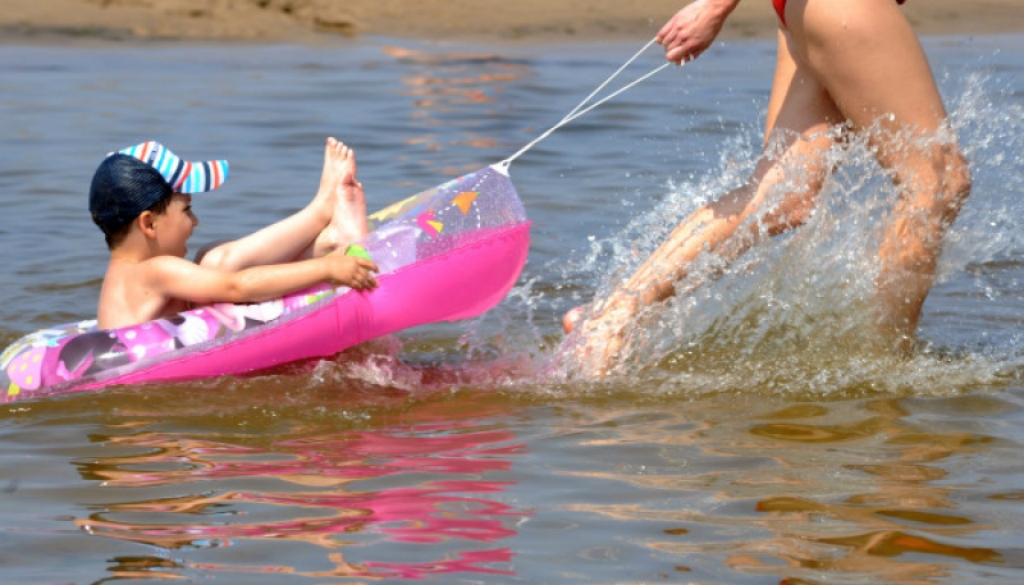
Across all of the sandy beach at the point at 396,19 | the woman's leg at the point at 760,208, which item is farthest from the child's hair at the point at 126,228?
the sandy beach at the point at 396,19

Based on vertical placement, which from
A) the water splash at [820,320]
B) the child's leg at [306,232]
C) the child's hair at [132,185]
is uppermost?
the child's hair at [132,185]

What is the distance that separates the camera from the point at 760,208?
482 cm

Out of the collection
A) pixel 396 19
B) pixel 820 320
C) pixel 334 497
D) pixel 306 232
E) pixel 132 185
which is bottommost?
pixel 334 497

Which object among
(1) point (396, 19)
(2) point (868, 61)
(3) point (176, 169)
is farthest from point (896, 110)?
(1) point (396, 19)

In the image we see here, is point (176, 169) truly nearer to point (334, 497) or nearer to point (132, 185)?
point (132, 185)

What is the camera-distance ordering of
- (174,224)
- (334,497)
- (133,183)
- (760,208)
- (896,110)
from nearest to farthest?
(334,497) < (896,110) < (760,208) < (133,183) < (174,224)

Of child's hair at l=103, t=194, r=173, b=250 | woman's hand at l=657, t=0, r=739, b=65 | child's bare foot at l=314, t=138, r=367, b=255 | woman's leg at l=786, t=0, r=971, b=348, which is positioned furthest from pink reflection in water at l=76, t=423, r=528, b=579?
woman's leg at l=786, t=0, r=971, b=348


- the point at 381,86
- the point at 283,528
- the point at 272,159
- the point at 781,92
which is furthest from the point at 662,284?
the point at 381,86

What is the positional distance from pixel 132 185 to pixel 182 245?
0.92ft

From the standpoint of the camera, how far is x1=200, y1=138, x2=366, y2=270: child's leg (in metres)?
5.11

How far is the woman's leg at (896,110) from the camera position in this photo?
4.42 metres

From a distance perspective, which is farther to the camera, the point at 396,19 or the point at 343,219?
the point at 396,19

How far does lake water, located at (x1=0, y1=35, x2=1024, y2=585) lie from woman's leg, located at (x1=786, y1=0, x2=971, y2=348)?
0.42 ft

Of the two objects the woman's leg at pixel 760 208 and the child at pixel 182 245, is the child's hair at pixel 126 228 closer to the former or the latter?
the child at pixel 182 245
